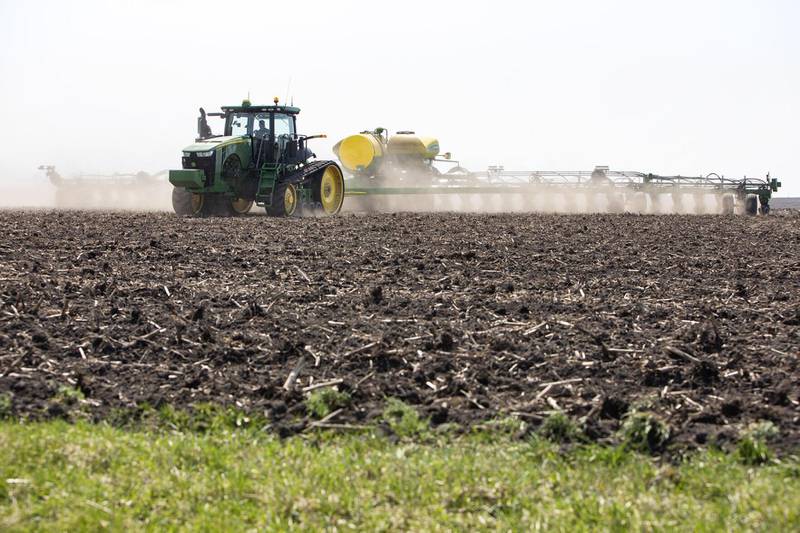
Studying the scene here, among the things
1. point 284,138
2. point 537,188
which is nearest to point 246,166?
point 284,138

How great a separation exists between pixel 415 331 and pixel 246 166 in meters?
17.3

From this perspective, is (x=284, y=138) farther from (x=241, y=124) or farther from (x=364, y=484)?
(x=364, y=484)

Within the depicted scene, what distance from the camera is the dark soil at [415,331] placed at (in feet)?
21.4

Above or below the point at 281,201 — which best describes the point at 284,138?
above

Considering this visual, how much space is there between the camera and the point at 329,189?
27969 millimetres

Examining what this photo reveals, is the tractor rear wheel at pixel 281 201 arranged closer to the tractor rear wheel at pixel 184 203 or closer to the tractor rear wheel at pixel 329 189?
the tractor rear wheel at pixel 329 189

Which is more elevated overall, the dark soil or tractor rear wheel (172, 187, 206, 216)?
tractor rear wheel (172, 187, 206, 216)

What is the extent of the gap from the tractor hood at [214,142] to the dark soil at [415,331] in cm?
857

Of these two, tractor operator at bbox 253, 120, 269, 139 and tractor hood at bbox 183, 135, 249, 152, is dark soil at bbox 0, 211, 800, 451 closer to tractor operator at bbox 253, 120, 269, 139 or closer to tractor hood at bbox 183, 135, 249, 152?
tractor hood at bbox 183, 135, 249, 152

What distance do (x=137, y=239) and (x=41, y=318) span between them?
7.79m

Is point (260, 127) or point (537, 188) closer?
point (260, 127)

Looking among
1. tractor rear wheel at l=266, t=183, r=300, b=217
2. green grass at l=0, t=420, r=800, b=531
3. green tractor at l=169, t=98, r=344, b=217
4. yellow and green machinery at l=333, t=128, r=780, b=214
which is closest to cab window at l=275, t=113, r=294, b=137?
green tractor at l=169, t=98, r=344, b=217

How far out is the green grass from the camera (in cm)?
462

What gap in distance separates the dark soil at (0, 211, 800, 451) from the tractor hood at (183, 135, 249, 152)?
8.57 m
